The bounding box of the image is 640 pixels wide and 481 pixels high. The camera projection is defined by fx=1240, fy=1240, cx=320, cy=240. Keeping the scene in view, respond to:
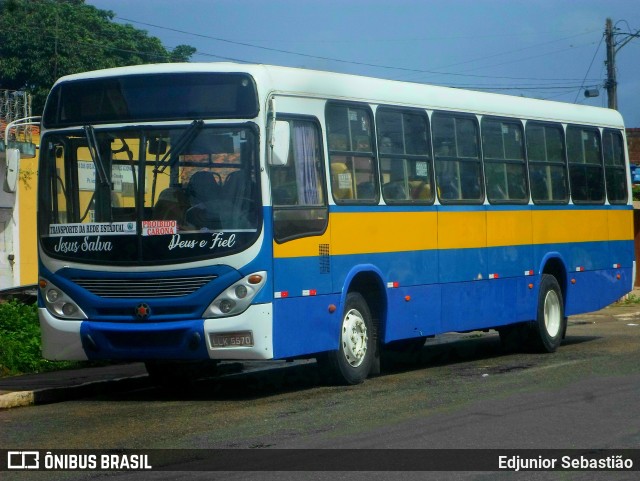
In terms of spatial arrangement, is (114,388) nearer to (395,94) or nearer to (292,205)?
(292,205)

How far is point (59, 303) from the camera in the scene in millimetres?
12383

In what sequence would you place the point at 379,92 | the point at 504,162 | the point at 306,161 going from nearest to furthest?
the point at 306,161
the point at 379,92
the point at 504,162

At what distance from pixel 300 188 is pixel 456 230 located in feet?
11.6

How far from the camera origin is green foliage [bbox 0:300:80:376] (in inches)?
607

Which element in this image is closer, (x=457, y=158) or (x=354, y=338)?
(x=354, y=338)

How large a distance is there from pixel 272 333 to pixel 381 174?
2.85 meters

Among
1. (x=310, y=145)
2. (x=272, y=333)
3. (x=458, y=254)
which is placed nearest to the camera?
(x=272, y=333)

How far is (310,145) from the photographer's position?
41.7 ft

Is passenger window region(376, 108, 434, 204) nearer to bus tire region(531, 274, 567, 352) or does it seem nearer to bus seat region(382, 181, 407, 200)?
bus seat region(382, 181, 407, 200)

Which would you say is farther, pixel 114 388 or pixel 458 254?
pixel 458 254

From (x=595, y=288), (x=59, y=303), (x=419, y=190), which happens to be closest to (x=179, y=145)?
(x=59, y=303)

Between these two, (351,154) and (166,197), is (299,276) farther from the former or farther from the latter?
(351,154)

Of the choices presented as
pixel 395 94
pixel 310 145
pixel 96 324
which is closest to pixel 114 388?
pixel 96 324

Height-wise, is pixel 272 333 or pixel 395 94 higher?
pixel 395 94
